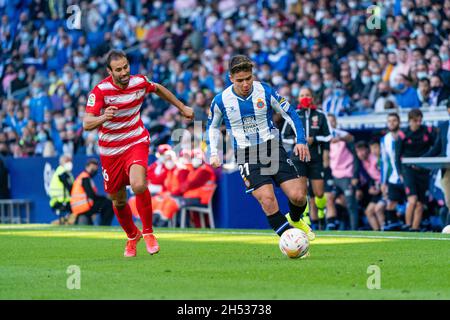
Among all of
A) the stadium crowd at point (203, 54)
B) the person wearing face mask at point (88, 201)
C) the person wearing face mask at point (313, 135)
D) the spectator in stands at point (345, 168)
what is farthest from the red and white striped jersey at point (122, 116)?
the person wearing face mask at point (88, 201)

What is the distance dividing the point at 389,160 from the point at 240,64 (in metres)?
8.09

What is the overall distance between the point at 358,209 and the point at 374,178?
0.65 meters

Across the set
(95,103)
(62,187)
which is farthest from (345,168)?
(95,103)

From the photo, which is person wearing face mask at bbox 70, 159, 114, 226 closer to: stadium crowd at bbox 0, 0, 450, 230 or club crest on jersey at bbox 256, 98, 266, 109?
stadium crowd at bbox 0, 0, 450, 230

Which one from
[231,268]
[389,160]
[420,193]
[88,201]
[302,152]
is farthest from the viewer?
[88,201]

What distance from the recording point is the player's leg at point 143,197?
11617 mm

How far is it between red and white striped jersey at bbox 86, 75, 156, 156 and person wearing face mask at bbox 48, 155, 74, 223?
11.5 meters

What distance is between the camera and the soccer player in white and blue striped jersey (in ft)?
38.0

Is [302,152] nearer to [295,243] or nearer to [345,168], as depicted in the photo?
[295,243]

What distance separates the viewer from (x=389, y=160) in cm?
1898

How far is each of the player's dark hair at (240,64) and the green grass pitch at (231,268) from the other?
2.03 meters

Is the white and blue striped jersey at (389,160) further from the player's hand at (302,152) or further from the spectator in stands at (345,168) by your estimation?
Answer: the player's hand at (302,152)

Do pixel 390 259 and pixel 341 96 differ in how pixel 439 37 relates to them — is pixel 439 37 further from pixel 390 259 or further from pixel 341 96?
pixel 390 259

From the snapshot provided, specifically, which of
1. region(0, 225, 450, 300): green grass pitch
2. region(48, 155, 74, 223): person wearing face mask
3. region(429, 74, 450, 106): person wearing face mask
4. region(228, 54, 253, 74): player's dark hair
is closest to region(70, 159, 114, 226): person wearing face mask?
region(48, 155, 74, 223): person wearing face mask
